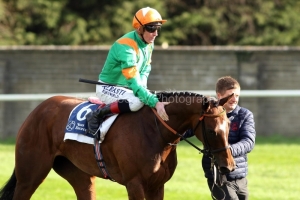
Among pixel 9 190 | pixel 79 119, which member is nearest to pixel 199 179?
pixel 9 190

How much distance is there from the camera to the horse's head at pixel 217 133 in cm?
570

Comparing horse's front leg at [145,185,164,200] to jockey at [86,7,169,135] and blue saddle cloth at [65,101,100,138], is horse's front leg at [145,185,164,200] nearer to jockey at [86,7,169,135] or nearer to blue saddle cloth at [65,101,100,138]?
jockey at [86,7,169,135]

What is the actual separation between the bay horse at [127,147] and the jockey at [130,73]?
122 mm

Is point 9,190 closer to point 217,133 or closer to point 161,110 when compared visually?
point 161,110

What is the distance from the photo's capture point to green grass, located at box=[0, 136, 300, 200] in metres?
9.31

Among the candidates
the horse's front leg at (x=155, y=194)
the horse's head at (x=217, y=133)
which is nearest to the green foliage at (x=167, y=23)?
the horse's front leg at (x=155, y=194)

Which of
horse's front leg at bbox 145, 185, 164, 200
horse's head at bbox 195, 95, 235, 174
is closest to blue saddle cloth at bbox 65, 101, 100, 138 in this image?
horse's front leg at bbox 145, 185, 164, 200

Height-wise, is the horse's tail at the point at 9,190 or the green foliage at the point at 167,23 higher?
the green foliage at the point at 167,23

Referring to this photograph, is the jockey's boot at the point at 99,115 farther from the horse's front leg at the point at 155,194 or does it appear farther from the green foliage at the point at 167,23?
the green foliage at the point at 167,23

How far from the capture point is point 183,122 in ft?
20.1

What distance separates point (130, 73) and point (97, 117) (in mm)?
576

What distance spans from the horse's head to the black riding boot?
3.52 ft

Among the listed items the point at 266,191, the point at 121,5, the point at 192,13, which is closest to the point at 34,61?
the point at 121,5

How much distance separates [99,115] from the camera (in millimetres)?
6555
